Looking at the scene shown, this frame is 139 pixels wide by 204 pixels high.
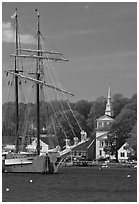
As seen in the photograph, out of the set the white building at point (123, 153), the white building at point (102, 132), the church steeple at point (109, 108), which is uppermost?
the church steeple at point (109, 108)

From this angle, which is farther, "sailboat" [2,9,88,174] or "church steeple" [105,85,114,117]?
"church steeple" [105,85,114,117]

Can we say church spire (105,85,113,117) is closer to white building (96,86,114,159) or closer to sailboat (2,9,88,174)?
white building (96,86,114,159)

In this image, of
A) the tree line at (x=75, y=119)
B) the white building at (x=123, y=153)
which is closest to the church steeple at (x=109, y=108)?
the tree line at (x=75, y=119)

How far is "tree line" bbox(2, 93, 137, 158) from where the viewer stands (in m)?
111

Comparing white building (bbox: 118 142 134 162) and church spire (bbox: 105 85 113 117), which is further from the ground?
church spire (bbox: 105 85 113 117)

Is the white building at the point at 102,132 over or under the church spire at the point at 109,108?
under

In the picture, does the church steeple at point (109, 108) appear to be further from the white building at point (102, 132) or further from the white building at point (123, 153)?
the white building at point (123, 153)

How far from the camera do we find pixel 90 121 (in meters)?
153

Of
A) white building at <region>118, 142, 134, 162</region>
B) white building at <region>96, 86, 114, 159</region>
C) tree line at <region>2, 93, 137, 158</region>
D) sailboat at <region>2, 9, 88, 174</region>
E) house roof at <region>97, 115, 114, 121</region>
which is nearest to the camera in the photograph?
sailboat at <region>2, 9, 88, 174</region>

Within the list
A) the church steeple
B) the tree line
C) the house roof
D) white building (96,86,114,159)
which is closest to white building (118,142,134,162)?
the tree line

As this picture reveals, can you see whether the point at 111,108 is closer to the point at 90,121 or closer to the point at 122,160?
the point at 90,121

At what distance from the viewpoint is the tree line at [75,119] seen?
11082 centimetres

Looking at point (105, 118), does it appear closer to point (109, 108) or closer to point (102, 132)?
point (102, 132)

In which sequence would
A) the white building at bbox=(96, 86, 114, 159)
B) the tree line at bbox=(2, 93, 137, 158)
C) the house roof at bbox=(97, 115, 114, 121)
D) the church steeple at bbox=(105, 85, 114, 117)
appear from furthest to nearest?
the church steeple at bbox=(105, 85, 114, 117), the house roof at bbox=(97, 115, 114, 121), the white building at bbox=(96, 86, 114, 159), the tree line at bbox=(2, 93, 137, 158)
